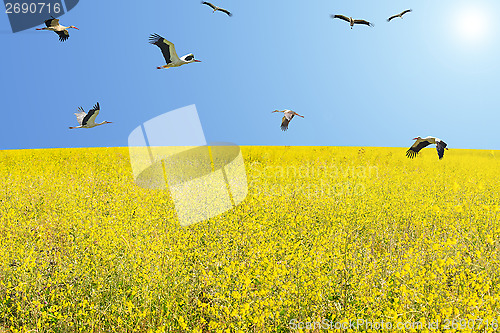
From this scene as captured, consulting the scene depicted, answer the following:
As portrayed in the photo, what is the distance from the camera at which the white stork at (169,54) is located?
21.2 ft

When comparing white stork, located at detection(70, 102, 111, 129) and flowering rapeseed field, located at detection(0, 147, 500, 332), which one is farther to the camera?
white stork, located at detection(70, 102, 111, 129)

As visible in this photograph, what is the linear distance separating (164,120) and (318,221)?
427 cm

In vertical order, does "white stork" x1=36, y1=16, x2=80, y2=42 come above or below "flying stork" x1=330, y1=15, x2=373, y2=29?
below

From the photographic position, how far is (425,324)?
9.55 feet

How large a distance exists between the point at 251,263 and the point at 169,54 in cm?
459

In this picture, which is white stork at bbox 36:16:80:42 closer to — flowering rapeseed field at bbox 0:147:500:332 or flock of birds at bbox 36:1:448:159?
flock of birds at bbox 36:1:448:159

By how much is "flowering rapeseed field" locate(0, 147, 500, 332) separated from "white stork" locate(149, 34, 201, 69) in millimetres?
3169

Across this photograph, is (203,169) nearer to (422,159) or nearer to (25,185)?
(25,185)

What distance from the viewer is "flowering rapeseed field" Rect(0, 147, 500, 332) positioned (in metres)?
3.23

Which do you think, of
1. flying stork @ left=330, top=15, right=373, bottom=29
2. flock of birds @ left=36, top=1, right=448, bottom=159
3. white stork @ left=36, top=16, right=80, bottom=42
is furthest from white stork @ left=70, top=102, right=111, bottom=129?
flying stork @ left=330, top=15, right=373, bottom=29

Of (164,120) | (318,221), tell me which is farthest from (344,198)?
(164,120)

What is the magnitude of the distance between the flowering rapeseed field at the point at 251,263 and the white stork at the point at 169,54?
3.17m

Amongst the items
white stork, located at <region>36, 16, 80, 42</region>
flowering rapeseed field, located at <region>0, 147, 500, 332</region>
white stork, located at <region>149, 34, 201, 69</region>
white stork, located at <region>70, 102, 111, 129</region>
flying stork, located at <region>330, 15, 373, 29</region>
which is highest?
flying stork, located at <region>330, 15, 373, 29</region>

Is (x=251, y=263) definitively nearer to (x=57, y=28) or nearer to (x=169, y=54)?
(x=169, y=54)
